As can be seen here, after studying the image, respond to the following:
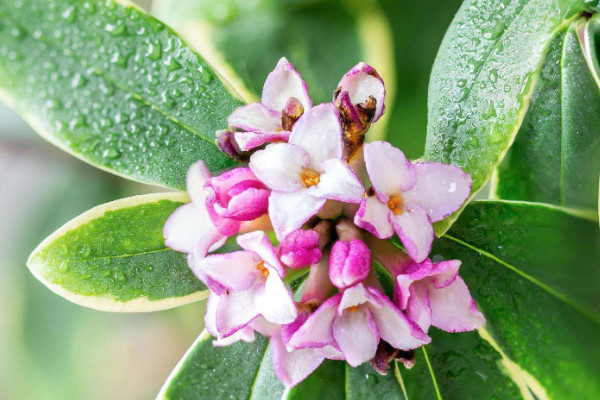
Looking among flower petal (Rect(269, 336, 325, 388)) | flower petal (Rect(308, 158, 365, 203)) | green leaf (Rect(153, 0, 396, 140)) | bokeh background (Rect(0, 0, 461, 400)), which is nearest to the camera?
flower petal (Rect(308, 158, 365, 203))

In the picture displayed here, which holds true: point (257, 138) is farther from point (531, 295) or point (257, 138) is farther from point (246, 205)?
point (531, 295)

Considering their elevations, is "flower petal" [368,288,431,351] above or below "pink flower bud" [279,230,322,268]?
below

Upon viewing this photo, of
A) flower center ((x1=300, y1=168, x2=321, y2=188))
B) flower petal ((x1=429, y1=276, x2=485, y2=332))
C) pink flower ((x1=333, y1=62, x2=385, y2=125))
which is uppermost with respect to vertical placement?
pink flower ((x1=333, y1=62, x2=385, y2=125))

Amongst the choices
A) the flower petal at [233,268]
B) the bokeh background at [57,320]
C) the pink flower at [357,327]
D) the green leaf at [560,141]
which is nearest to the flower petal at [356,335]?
the pink flower at [357,327]

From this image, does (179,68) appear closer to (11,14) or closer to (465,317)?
(11,14)

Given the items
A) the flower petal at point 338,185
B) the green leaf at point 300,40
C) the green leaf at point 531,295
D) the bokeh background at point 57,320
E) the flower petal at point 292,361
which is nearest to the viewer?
the flower petal at point 338,185

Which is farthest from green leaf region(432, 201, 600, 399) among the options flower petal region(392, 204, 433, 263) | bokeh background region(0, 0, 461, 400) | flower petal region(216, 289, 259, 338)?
bokeh background region(0, 0, 461, 400)

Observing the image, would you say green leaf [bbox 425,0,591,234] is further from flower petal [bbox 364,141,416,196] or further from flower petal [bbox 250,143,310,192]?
flower petal [bbox 250,143,310,192]

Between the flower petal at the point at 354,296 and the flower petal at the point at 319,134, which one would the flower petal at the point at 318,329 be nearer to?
the flower petal at the point at 354,296
